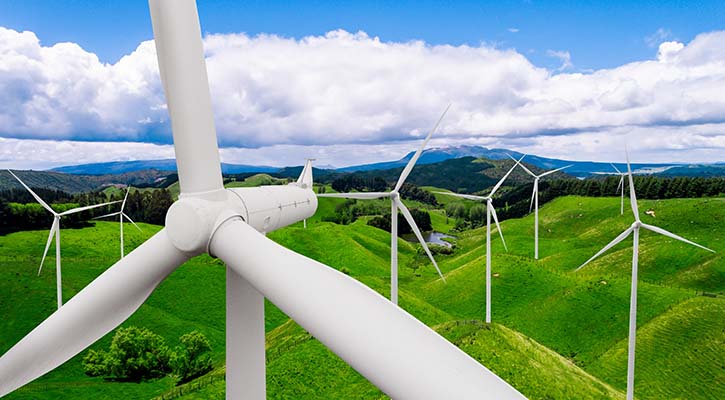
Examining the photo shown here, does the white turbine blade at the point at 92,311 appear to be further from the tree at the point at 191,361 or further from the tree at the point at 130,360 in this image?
the tree at the point at 130,360

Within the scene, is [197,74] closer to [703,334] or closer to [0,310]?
[703,334]

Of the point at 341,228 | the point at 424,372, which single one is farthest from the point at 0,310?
the point at 424,372

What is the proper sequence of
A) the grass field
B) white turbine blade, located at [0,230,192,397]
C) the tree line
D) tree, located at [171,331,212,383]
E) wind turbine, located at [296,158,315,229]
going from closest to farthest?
white turbine blade, located at [0,230,192,397] → wind turbine, located at [296,158,315,229] → the grass field → tree, located at [171,331,212,383] → the tree line

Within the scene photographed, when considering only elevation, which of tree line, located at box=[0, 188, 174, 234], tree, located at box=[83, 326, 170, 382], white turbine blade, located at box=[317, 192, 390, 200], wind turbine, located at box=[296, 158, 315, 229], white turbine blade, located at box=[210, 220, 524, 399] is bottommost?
tree, located at box=[83, 326, 170, 382]

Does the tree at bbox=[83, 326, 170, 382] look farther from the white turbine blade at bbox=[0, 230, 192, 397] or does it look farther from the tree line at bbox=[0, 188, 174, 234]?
the white turbine blade at bbox=[0, 230, 192, 397]

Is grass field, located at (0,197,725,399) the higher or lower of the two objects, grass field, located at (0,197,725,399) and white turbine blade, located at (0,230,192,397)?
the lower

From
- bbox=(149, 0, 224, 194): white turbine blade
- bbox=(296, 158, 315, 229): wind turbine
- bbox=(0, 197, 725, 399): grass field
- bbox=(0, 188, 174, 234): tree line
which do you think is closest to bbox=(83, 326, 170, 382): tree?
bbox=(0, 197, 725, 399): grass field

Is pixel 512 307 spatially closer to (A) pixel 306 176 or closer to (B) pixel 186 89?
(A) pixel 306 176
